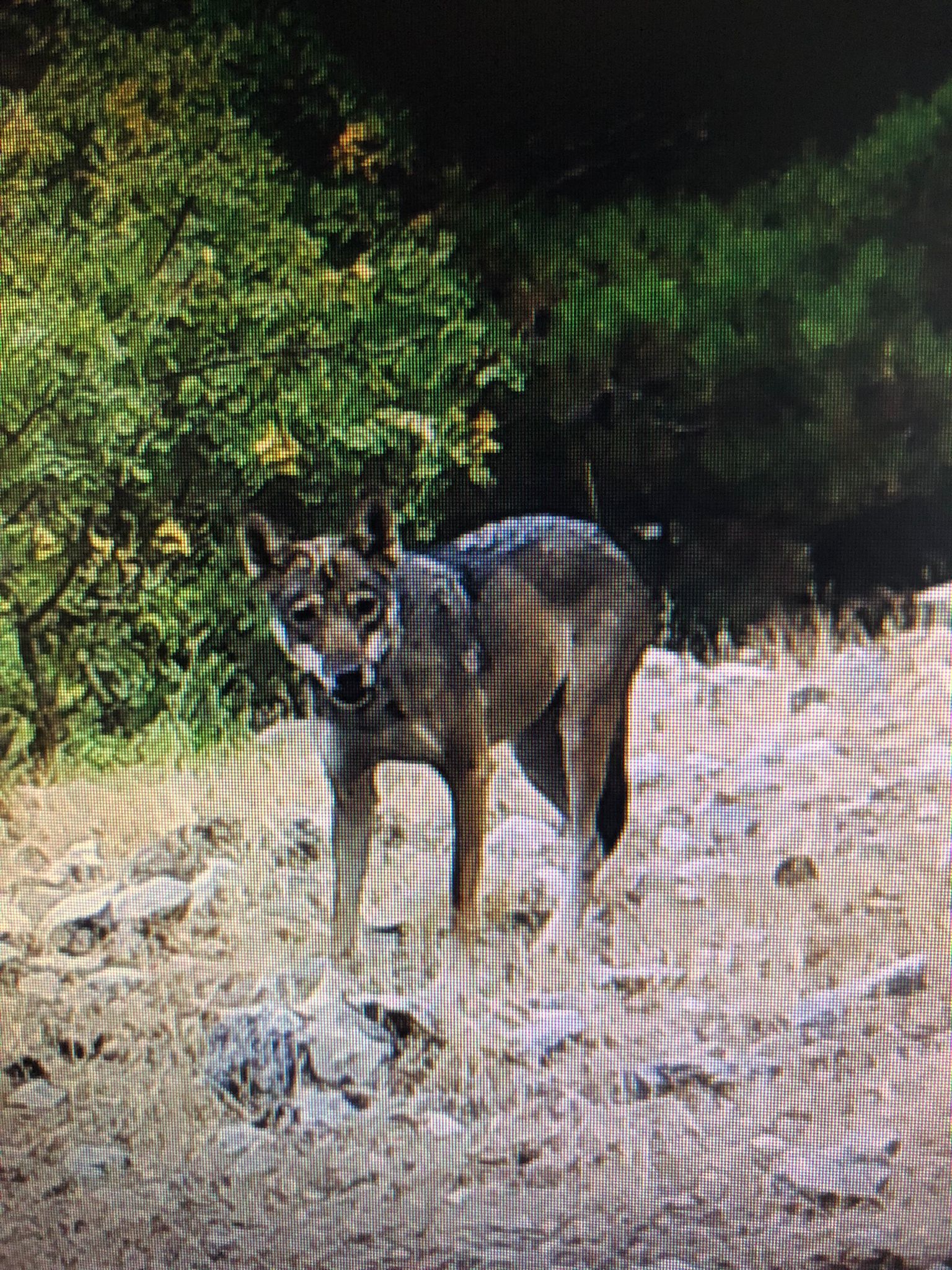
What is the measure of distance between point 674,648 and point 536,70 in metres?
0.91

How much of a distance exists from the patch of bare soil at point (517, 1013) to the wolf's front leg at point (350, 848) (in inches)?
0.9

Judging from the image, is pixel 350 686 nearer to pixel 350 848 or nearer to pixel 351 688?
pixel 351 688

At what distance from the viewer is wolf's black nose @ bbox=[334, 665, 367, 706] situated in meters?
1.81

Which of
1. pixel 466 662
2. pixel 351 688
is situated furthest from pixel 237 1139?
pixel 466 662

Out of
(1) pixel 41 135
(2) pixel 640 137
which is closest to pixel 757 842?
(2) pixel 640 137

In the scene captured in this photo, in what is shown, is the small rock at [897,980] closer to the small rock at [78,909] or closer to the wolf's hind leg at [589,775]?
the wolf's hind leg at [589,775]

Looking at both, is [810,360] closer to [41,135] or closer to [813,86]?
[813,86]

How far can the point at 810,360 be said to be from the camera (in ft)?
5.41

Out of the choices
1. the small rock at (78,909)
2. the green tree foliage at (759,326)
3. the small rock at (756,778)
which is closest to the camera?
the green tree foliage at (759,326)

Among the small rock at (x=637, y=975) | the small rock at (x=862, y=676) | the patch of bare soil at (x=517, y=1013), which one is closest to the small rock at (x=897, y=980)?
the patch of bare soil at (x=517, y=1013)

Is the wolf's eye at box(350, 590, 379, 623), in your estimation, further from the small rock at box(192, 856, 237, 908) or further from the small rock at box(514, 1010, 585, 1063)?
the small rock at box(514, 1010, 585, 1063)

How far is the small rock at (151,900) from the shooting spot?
1.90 meters

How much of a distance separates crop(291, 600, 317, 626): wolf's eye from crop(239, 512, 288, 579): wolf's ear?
0.24ft

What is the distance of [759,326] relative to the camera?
65.4 inches
